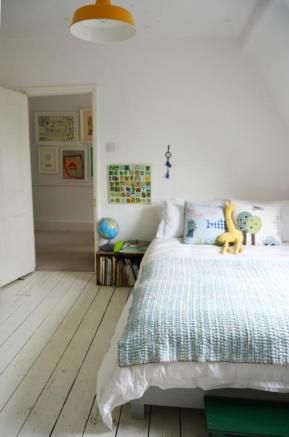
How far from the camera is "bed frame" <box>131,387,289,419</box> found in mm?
1837

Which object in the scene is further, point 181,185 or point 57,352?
point 181,185

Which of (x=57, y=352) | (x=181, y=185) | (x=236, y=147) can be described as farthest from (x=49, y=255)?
(x=236, y=147)

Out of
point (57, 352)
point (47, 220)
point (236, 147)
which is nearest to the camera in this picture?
point (57, 352)

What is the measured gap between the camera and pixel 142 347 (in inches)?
68.1

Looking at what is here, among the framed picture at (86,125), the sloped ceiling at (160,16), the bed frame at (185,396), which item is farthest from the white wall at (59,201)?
the bed frame at (185,396)

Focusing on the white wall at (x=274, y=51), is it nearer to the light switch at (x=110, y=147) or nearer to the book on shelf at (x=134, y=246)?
the light switch at (x=110, y=147)

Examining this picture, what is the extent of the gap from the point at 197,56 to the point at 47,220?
401cm

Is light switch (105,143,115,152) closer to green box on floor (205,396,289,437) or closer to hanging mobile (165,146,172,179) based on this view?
hanging mobile (165,146,172,179)

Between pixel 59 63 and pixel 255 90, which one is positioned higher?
pixel 59 63

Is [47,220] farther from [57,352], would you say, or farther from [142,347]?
[142,347]

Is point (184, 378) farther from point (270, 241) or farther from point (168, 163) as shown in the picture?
point (168, 163)

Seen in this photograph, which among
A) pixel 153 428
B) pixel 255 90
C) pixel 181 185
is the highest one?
pixel 255 90

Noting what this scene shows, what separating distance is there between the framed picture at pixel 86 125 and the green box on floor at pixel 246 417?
4901mm

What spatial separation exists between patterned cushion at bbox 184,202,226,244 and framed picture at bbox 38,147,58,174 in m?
3.60
